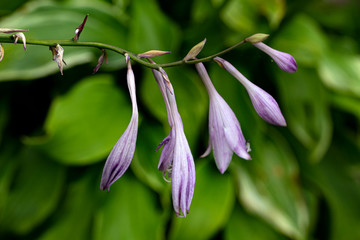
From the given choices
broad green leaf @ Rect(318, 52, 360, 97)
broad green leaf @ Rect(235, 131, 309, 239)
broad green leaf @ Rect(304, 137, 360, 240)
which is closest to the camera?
broad green leaf @ Rect(235, 131, 309, 239)

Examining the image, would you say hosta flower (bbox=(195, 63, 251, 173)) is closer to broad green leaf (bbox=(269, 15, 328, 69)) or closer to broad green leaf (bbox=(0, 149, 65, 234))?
broad green leaf (bbox=(0, 149, 65, 234))

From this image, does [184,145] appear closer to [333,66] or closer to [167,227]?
[167,227]

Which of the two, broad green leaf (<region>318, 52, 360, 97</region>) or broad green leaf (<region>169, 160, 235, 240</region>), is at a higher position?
broad green leaf (<region>318, 52, 360, 97</region>)

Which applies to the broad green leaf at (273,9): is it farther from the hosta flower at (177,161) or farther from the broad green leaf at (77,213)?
the hosta flower at (177,161)

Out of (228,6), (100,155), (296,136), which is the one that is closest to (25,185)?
(100,155)

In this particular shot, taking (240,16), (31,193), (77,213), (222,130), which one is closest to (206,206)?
(77,213)

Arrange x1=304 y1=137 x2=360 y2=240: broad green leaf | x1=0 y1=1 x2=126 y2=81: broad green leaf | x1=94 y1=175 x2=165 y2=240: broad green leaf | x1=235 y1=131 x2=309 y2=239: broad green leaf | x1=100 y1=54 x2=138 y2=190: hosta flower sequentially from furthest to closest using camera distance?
x1=304 y1=137 x2=360 y2=240: broad green leaf < x1=235 y1=131 x2=309 y2=239: broad green leaf < x1=94 y1=175 x2=165 y2=240: broad green leaf < x1=0 y1=1 x2=126 y2=81: broad green leaf < x1=100 y1=54 x2=138 y2=190: hosta flower

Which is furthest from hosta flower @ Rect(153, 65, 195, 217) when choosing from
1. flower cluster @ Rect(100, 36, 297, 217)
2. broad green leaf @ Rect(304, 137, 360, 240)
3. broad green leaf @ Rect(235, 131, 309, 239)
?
broad green leaf @ Rect(304, 137, 360, 240)
